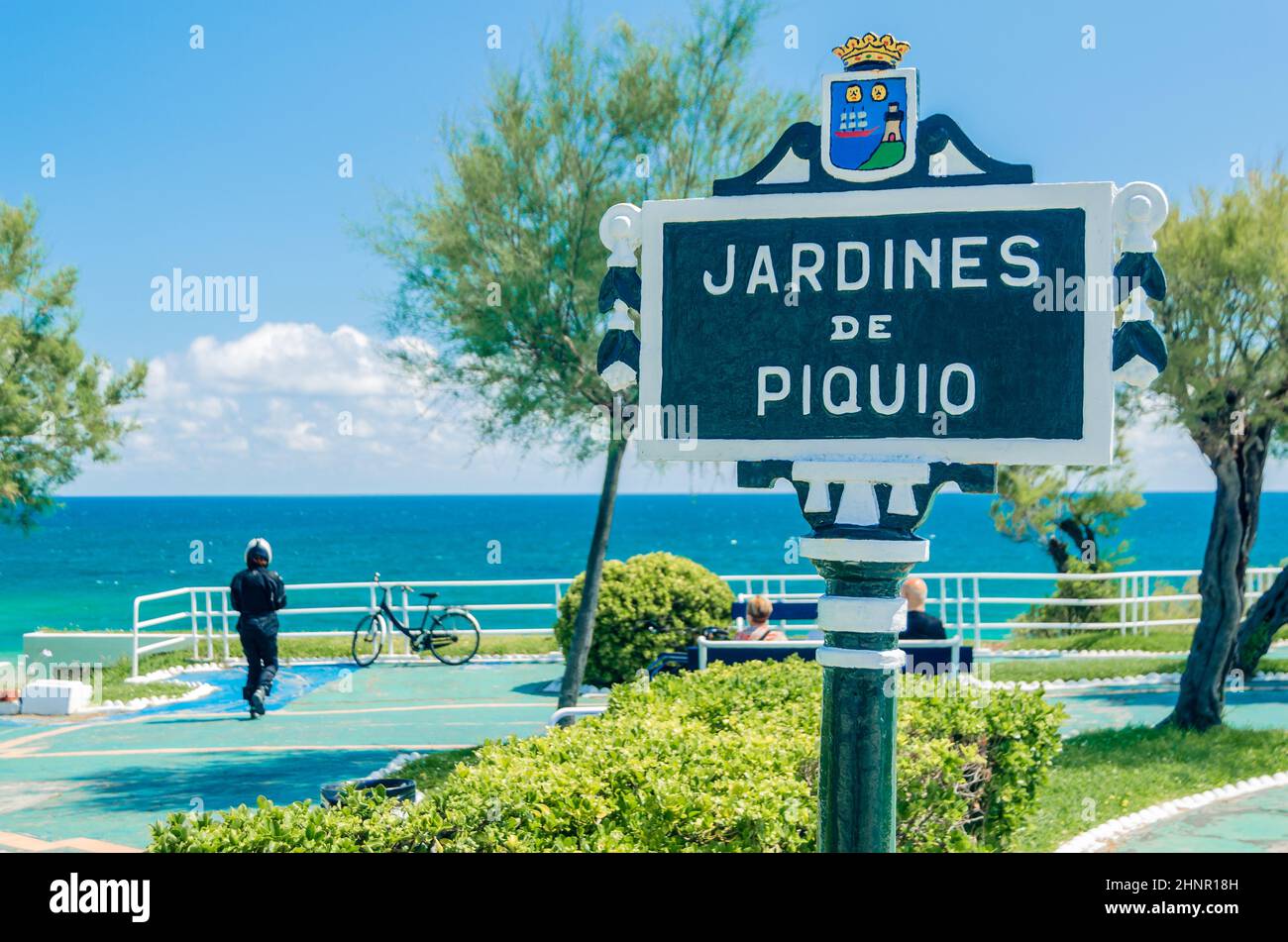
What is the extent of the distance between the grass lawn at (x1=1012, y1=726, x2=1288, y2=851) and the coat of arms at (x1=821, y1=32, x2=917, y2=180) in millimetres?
5251

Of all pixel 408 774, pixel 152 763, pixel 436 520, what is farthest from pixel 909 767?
pixel 436 520

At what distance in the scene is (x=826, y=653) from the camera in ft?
9.38

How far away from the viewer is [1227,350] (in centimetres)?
1042

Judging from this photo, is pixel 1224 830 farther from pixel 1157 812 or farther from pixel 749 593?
pixel 749 593

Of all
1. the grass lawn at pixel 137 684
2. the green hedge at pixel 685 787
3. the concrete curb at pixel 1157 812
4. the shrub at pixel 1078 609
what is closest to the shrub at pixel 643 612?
the grass lawn at pixel 137 684

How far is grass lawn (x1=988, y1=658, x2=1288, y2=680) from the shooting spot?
14352 mm

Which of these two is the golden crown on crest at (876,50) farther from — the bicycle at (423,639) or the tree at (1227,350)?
the bicycle at (423,639)

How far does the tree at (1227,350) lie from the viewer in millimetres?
10266

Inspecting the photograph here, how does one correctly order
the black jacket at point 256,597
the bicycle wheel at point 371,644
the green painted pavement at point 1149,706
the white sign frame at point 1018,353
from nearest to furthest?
the white sign frame at point 1018,353 → the green painted pavement at point 1149,706 → the black jacket at point 256,597 → the bicycle wheel at point 371,644

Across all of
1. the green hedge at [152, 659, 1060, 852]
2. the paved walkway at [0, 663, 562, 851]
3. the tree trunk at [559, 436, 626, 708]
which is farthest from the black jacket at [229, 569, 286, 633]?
the green hedge at [152, 659, 1060, 852]

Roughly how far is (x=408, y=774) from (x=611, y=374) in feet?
24.9

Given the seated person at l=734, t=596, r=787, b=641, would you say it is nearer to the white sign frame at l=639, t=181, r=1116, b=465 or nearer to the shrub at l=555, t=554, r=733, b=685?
the shrub at l=555, t=554, r=733, b=685

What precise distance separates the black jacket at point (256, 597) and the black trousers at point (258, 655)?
0.19 feet
